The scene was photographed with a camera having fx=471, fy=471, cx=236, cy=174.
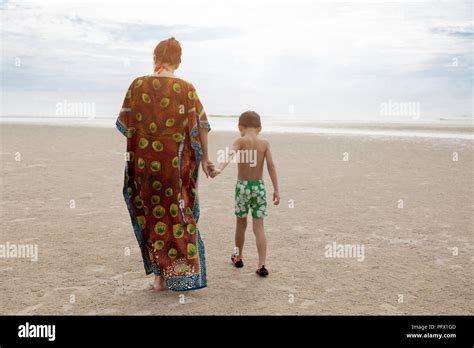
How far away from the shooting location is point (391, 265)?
5.49m

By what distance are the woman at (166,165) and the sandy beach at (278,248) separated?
336 millimetres

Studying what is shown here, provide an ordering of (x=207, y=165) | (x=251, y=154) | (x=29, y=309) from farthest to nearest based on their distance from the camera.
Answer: (x=251, y=154) → (x=207, y=165) → (x=29, y=309)

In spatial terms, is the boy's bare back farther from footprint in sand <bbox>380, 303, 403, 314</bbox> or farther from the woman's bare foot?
footprint in sand <bbox>380, 303, 403, 314</bbox>

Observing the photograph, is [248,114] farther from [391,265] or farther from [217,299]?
[391,265]

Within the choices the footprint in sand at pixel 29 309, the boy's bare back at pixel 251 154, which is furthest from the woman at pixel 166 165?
the footprint in sand at pixel 29 309

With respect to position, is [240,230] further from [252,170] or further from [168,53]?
[168,53]

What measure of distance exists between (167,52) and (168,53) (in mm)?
14

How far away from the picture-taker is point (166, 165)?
451cm

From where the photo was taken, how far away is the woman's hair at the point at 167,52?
453 centimetres

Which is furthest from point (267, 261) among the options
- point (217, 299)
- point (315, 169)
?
point (315, 169)

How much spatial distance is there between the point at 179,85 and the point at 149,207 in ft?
3.99

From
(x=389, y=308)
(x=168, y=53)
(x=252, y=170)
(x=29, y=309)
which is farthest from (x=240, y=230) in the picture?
(x=29, y=309)

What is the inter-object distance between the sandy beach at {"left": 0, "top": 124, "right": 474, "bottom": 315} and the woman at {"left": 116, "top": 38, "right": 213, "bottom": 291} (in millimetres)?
336

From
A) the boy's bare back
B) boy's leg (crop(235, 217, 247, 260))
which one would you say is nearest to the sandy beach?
boy's leg (crop(235, 217, 247, 260))
